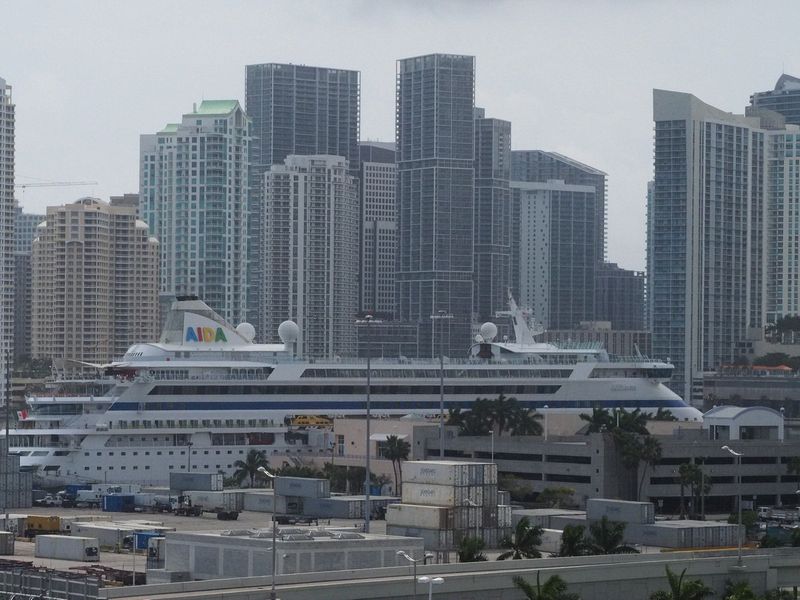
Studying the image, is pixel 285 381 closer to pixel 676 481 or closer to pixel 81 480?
pixel 81 480

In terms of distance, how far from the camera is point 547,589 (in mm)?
51375

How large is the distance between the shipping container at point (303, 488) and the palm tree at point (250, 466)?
16766 mm

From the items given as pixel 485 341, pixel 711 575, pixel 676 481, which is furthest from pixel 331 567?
pixel 485 341

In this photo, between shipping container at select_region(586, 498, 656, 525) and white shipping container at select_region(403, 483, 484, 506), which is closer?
white shipping container at select_region(403, 483, 484, 506)

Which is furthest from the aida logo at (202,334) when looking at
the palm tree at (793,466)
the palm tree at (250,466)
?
the palm tree at (793,466)

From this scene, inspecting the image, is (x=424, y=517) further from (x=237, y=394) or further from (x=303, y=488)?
(x=237, y=394)

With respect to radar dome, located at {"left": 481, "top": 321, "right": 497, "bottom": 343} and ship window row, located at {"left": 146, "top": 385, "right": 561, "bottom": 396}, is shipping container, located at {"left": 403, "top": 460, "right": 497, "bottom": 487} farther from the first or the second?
radar dome, located at {"left": 481, "top": 321, "right": 497, "bottom": 343}

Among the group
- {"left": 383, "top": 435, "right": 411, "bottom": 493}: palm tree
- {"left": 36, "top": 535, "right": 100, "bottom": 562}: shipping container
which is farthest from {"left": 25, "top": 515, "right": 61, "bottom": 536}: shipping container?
{"left": 383, "top": 435, "right": 411, "bottom": 493}: palm tree

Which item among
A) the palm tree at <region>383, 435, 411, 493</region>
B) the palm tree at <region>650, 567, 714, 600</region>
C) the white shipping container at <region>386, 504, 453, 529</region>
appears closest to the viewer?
the palm tree at <region>650, 567, 714, 600</region>

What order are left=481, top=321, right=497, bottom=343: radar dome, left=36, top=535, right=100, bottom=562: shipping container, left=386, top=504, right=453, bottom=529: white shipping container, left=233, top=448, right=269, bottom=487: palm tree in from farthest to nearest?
left=481, top=321, right=497, bottom=343: radar dome < left=233, top=448, right=269, bottom=487: palm tree < left=386, top=504, right=453, bottom=529: white shipping container < left=36, top=535, right=100, bottom=562: shipping container

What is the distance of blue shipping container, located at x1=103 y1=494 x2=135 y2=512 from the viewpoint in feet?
313

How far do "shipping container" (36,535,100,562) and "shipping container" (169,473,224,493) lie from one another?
2541cm

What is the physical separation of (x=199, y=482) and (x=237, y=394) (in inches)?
930

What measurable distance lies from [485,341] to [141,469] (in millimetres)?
30899
